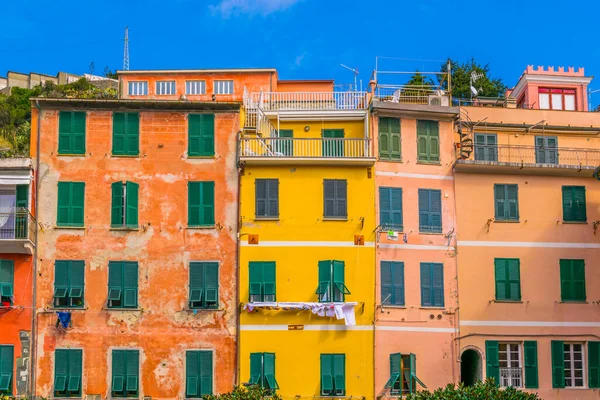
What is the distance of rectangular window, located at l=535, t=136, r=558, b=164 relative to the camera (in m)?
49.7

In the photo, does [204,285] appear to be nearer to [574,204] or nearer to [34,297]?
[34,297]

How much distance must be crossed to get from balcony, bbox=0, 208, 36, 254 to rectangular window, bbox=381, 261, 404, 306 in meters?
14.6

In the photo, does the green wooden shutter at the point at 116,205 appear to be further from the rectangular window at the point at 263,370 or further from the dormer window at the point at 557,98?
the dormer window at the point at 557,98

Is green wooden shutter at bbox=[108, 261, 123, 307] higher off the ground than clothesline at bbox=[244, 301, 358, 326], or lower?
higher

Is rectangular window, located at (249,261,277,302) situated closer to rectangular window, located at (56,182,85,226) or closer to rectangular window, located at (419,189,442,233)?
rectangular window, located at (419,189,442,233)

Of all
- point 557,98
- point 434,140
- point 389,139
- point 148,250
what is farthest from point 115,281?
point 557,98

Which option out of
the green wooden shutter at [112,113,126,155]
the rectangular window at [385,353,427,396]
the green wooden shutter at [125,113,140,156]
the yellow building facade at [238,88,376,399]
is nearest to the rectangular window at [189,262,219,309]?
the yellow building facade at [238,88,376,399]

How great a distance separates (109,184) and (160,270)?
4255mm

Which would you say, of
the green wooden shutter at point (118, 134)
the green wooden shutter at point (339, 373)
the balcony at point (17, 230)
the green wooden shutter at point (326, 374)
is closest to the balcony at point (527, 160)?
the green wooden shutter at point (339, 373)

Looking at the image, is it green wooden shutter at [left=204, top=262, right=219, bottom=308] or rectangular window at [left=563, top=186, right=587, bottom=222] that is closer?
green wooden shutter at [left=204, top=262, right=219, bottom=308]

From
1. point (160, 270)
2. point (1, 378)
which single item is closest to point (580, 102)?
point (160, 270)

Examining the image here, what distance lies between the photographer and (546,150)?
49.9 m

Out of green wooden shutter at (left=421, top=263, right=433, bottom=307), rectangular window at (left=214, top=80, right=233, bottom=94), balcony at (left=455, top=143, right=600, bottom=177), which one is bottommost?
green wooden shutter at (left=421, top=263, right=433, bottom=307)

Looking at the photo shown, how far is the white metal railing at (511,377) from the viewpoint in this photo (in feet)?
148
